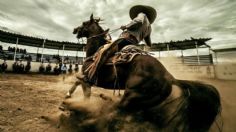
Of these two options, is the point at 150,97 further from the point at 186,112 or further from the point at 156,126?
the point at 186,112

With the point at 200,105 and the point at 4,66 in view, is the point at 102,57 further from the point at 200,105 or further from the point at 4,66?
the point at 4,66

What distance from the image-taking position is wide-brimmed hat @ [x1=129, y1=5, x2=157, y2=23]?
4004mm

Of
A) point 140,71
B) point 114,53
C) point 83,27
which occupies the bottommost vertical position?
point 140,71

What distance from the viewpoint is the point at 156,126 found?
277 centimetres

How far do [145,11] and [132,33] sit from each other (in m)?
0.82

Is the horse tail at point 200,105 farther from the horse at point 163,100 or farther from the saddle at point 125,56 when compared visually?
the saddle at point 125,56

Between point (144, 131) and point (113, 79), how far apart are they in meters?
1.18

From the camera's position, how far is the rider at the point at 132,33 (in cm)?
345

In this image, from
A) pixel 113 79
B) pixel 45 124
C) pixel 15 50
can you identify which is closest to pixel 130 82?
pixel 113 79

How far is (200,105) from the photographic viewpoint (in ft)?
9.40

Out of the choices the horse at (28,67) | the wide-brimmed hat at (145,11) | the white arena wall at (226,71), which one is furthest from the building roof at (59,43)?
the wide-brimmed hat at (145,11)

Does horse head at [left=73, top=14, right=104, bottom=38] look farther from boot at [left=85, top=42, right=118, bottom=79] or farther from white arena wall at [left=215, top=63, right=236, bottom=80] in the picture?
white arena wall at [left=215, top=63, right=236, bottom=80]

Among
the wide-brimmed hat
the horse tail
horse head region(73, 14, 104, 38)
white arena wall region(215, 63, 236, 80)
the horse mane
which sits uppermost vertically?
the wide-brimmed hat

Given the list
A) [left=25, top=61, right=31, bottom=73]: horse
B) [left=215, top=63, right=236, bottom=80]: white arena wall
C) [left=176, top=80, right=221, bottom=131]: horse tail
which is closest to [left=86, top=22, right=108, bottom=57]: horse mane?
[left=176, top=80, right=221, bottom=131]: horse tail
